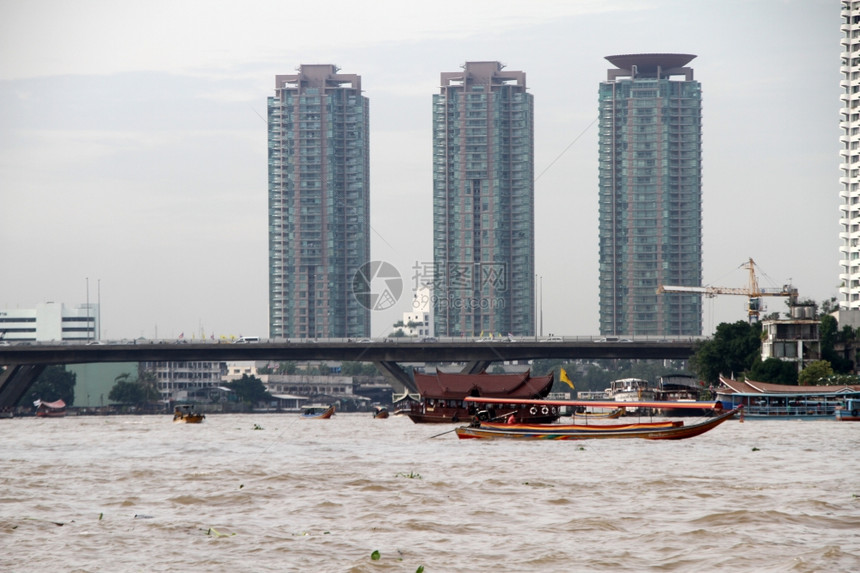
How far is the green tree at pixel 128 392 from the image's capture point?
18488cm

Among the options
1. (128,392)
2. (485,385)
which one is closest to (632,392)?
(485,385)

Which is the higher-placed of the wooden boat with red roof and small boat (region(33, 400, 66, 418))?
the wooden boat with red roof

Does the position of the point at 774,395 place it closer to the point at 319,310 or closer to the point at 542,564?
the point at 542,564

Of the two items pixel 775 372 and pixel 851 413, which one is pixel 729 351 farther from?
pixel 851 413

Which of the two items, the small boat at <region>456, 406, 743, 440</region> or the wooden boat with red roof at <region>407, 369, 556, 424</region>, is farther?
the wooden boat with red roof at <region>407, 369, 556, 424</region>

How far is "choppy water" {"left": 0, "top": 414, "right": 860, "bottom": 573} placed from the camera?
19891 mm

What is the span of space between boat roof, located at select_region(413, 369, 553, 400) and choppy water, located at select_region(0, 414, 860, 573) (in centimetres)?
3398

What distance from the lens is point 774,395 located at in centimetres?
8131

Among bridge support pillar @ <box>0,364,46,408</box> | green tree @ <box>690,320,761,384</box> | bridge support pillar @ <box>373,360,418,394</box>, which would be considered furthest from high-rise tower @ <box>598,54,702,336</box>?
bridge support pillar @ <box>0,364,46,408</box>

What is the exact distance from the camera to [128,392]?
185 m

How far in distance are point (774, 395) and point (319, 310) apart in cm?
12170

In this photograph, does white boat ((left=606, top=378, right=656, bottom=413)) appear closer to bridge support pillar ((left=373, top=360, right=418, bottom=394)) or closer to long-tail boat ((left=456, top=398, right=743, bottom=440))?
bridge support pillar ((left=373, top=360, right=418, bottom=394))

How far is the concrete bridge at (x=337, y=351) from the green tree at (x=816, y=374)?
2292 centimetres

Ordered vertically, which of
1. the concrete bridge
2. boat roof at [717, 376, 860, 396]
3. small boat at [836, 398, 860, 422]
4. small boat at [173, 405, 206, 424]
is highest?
the concrete bridge
